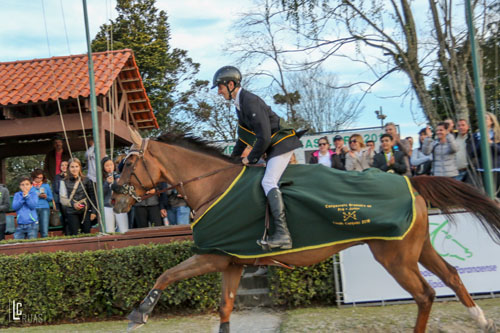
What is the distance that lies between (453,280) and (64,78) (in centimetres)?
1113

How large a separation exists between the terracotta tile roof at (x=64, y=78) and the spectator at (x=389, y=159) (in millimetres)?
6679

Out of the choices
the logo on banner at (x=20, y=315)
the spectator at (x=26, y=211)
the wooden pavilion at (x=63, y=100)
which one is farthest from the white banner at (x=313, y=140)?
the logo on banner at (x=20, y=315)

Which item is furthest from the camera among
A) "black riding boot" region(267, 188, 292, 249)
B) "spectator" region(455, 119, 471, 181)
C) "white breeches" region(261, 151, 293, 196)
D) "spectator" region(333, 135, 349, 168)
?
"spectator" region(333, 135, 349, 168)

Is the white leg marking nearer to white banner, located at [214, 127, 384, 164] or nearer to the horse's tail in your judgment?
the horse's tail

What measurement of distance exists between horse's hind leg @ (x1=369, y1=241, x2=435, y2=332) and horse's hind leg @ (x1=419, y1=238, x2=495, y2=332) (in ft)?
0.95

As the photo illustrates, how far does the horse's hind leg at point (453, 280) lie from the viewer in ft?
15.1

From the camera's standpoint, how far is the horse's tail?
4.90 metres

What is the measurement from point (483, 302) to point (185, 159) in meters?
4.23

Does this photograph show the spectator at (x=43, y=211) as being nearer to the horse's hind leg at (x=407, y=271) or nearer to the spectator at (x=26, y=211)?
the spectator at (x=26, y=211)

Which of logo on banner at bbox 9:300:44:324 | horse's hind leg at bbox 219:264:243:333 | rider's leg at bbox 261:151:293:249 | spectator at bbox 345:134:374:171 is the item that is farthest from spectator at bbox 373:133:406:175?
logo on banner at bbox 9:300:44:324

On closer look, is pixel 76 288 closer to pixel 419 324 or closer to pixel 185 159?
pixel 185 159

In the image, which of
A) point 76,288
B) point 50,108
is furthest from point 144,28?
point 76,288

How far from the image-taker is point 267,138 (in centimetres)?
454

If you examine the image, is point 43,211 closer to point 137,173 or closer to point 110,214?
point 110,214
